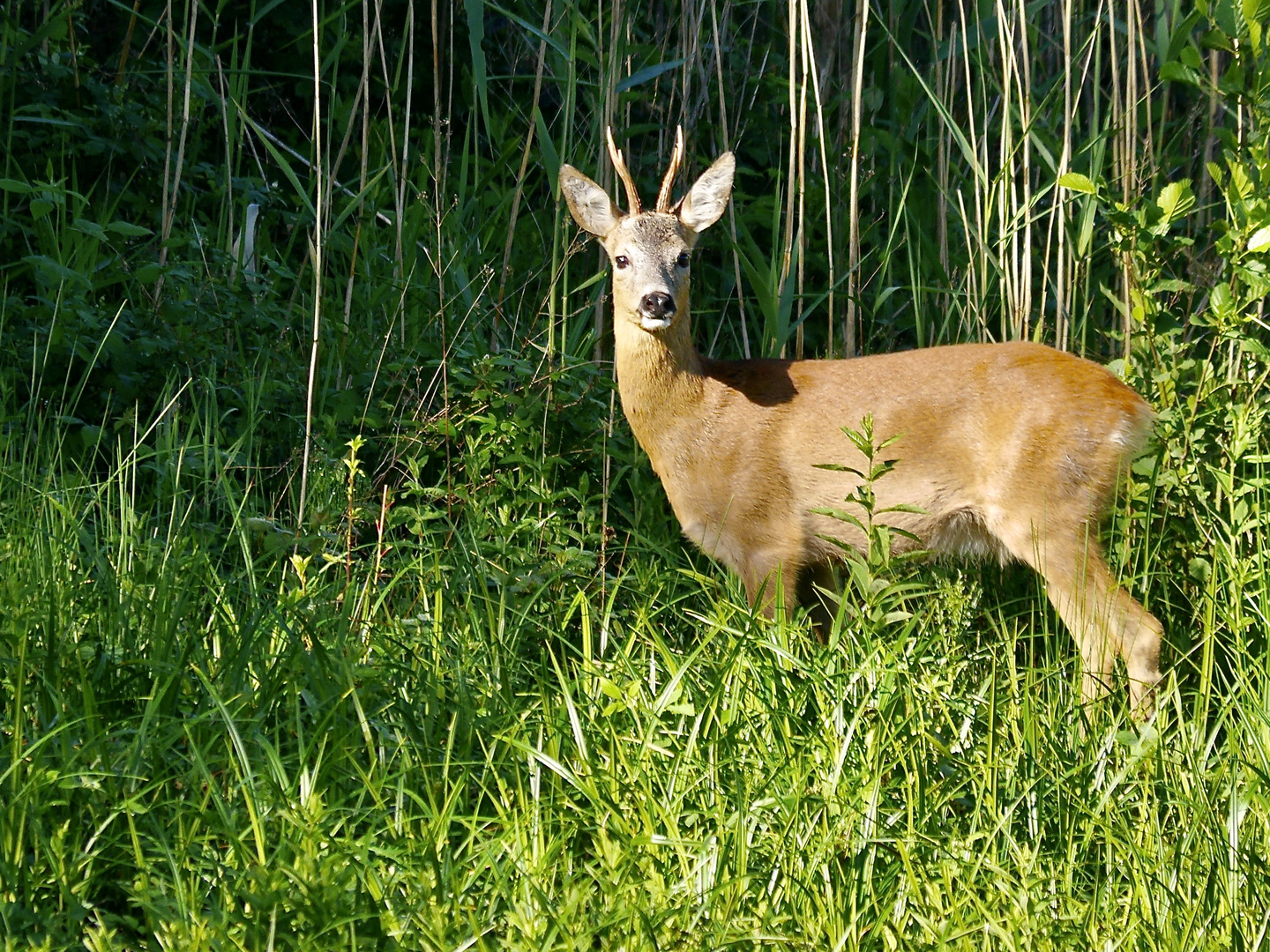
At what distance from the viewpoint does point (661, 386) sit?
13.6ft

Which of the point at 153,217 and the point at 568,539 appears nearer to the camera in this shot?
the point at 568,539

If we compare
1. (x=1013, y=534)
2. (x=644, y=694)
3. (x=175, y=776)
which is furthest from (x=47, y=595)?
(x=1013, y=534)

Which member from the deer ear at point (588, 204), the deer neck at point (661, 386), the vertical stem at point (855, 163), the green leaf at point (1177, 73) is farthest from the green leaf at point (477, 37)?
the green leaf at point (1177, 73)

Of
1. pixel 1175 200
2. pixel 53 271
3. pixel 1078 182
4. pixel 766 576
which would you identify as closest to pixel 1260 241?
pixel 1175 200

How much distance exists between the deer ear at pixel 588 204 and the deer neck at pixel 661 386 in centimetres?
30

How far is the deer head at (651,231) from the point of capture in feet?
13.2

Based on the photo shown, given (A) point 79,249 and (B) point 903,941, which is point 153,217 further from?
(B) point 903,941

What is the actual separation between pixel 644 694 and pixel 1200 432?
1.77 meters

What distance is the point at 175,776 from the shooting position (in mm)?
2400

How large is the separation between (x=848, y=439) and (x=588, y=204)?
103 centimetres

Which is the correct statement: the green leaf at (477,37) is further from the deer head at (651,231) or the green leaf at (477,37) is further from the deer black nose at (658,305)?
the deer black nose at (658,305)

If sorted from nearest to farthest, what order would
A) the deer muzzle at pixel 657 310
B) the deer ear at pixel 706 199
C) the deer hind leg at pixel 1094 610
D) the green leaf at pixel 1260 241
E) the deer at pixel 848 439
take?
→ the green leaf at pixel 1260 241 < the deer hind leg at pixel 1094 610 < the deer at pixel 848 439 < the deer muzzle at pixel 657 310 < the deer ear at pixel 706 199

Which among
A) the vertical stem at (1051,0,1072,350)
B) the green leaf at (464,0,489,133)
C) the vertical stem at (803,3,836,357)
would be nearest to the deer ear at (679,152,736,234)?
the vertical stem at (803,3,836,357)

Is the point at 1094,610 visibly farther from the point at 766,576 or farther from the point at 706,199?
the point at 706,199
